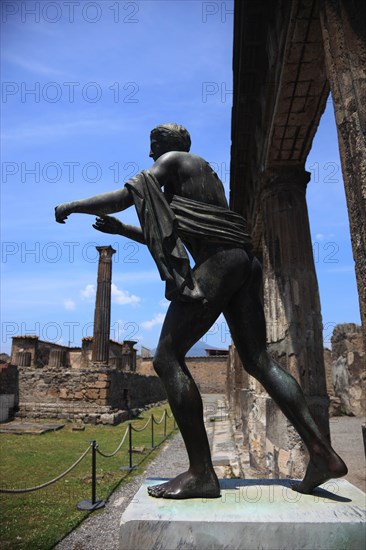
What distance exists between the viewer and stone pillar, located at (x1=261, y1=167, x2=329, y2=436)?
15.0ft

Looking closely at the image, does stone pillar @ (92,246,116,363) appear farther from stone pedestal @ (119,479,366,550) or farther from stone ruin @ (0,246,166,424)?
stone pedestal @ (119,479,366,550)

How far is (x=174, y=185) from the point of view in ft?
7.45

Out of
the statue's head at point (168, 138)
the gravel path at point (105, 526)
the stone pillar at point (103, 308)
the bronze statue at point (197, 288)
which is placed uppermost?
the stone pillar at point (103, 308)

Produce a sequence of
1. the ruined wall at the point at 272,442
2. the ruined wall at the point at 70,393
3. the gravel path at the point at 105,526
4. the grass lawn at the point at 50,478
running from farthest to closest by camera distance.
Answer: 1. the ruined wall at the point at 70,393
2. the grass lawn at the point at 50,478
3. the ruined wall at the point at 272,442
4. the gravel path at the point at 105,526

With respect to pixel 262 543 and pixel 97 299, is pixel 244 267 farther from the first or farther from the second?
pixel 97 299

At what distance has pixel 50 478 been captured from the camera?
6.72 meters

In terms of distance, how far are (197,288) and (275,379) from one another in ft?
2.04

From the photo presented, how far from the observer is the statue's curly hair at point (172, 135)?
238 centimetres

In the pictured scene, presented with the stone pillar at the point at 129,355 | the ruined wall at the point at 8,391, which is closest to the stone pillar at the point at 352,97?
the ruined wall at the point at 8,391

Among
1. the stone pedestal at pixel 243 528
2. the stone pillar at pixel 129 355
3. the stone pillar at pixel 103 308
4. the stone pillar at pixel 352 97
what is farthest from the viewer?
the stone pillar at pixel 129 355

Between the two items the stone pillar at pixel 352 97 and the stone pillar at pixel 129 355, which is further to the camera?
the stone pillar at pixel 129 355

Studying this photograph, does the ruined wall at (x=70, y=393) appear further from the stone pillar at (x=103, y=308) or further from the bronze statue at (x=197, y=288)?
the bronze statue at (x=197, y=288)

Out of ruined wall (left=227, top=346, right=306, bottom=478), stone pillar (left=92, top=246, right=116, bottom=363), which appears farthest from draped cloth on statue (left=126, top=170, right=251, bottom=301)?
stone pillar (left=92, top=246, right=116, bottom=363)

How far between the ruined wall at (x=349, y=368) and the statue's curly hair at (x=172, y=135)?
13.7 m
